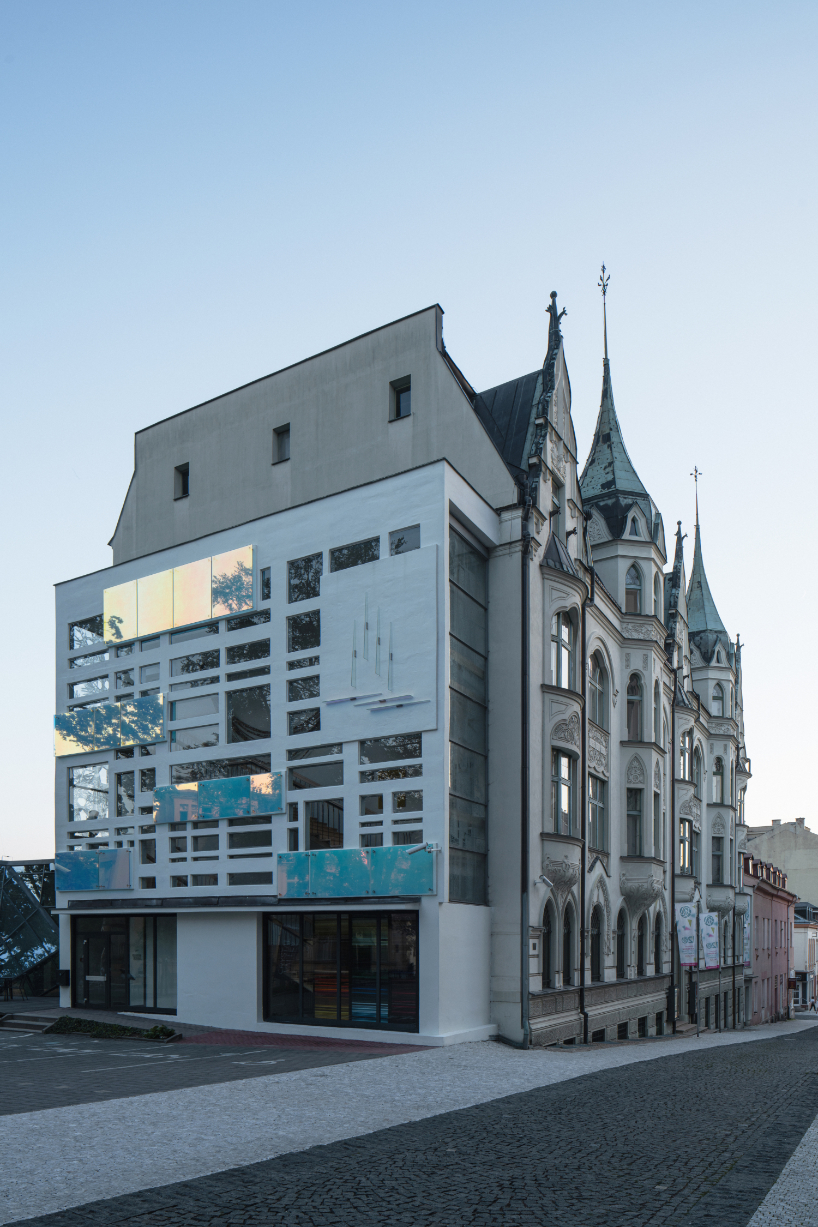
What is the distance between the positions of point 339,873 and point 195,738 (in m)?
5.72

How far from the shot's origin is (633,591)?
3509cm

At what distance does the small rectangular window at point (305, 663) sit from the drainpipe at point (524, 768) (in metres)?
4.47

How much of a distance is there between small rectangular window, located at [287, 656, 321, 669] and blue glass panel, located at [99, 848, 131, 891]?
21.8 feet

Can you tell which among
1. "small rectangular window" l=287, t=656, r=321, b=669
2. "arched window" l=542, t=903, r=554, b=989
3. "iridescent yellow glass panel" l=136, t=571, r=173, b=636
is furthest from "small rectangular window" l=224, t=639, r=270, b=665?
"arched window" l=542, t=903, r=554, b=989

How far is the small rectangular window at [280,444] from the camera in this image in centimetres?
2930

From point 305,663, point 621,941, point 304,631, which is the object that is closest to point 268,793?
point 305,663

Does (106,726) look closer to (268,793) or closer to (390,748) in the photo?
(268,793)

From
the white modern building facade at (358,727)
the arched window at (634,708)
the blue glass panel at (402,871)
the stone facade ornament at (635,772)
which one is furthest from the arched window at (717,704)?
the blue glass panel at (402,871)

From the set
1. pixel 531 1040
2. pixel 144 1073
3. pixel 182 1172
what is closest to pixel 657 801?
pixel 531 1040

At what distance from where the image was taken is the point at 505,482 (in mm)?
24969

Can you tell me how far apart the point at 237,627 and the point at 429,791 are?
681cm

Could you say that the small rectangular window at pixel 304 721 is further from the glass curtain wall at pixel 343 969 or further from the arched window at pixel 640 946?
the arched window at pixel 640 946

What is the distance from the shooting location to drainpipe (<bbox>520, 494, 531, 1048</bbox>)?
22.3m

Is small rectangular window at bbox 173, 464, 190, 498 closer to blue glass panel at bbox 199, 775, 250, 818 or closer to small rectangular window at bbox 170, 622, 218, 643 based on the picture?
small rectangular window at bbox 170, 622, 218, 643
